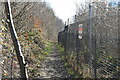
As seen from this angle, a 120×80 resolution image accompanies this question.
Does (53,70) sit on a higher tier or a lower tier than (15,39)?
lower

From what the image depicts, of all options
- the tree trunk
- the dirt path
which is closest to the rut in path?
the dirt path

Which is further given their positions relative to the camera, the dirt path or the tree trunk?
the dirt path

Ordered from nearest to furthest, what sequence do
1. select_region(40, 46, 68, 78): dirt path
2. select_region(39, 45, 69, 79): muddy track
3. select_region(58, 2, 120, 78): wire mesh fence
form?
select_region(58, 2, 120, 78): wire mesh fence, select_region(39, 45, 69, 79): muddy track, select_region(40, 46, 68, 78): dirt path

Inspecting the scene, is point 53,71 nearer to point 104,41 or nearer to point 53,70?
point 53,70

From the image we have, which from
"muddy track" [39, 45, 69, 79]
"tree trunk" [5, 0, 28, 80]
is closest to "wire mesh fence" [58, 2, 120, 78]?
"tree trunk" [5, 0, 28, 80]

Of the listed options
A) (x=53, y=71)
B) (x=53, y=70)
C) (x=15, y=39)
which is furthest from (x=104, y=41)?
(x=53, y=70)

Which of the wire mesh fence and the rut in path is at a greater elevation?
the wire mesh fence

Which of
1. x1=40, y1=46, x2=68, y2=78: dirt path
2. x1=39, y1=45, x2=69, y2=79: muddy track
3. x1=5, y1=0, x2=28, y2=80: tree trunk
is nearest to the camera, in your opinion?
x1=5, y1=0, x2=28, y2=80: tree trunk

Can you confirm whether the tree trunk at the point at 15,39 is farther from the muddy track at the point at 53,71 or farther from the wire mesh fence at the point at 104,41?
the muddy track at the point at 53,71

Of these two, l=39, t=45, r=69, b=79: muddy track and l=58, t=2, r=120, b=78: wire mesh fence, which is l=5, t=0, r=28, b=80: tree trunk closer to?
l=58, t=2, r=120, b=78: wire mesh fence

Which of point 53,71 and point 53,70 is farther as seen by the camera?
point 53,70

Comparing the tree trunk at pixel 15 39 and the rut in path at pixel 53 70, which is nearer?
the tree trunk at pixel 15 39

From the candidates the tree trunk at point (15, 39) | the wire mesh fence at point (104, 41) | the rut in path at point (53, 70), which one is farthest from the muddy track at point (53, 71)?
the tree trunk at point (15, 39)

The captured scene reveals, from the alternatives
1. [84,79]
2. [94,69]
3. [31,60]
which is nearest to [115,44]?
[94,69]
